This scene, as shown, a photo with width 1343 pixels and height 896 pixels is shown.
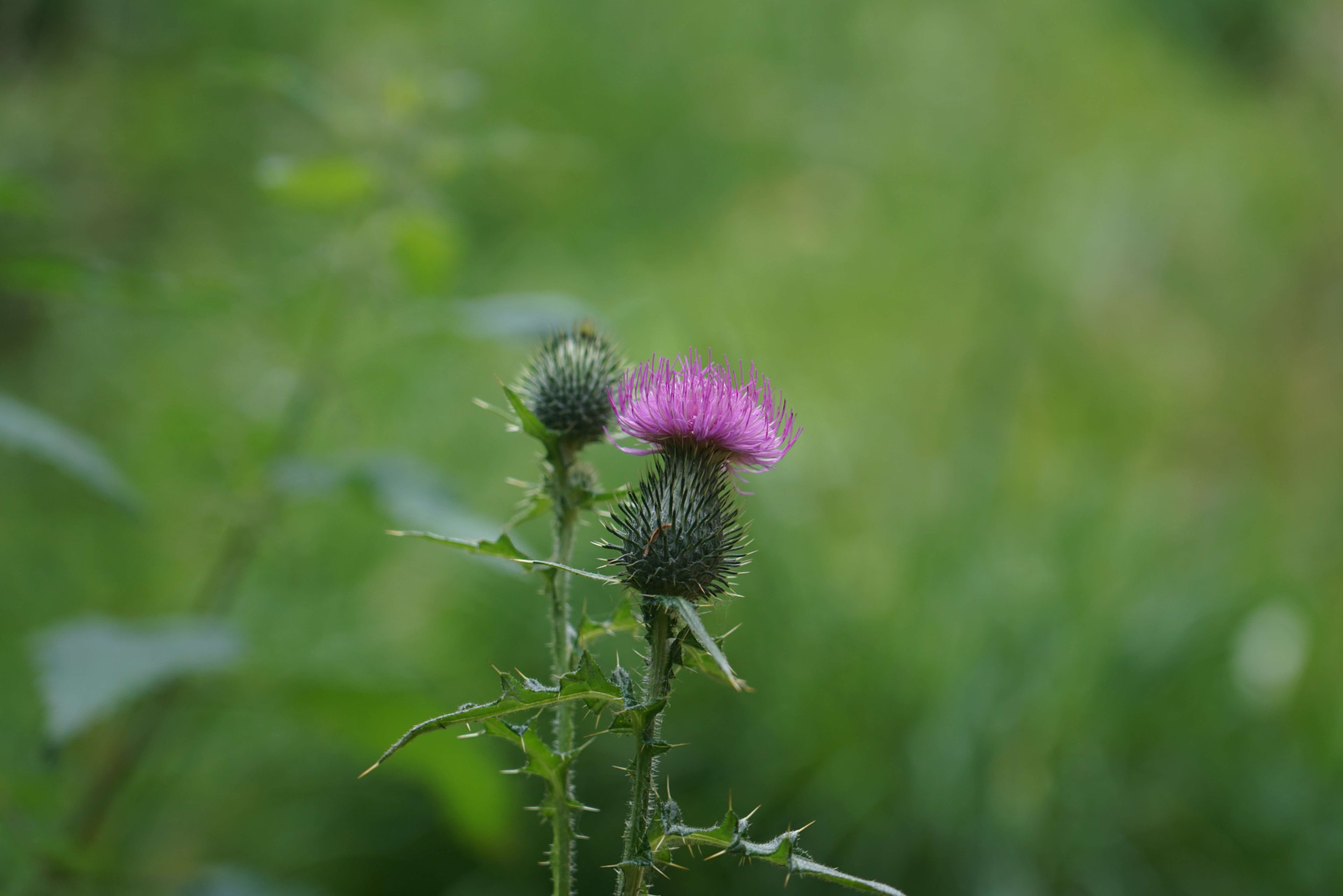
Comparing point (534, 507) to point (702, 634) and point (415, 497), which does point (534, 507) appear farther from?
point (415, 497)

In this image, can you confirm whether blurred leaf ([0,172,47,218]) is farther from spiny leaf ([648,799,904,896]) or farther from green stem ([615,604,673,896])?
spiny leaf ([648,799,904,896])

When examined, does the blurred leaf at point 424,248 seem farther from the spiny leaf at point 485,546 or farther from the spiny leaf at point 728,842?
the spiny leaf at point 728,842

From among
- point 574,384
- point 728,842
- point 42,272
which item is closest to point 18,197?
point 42,272

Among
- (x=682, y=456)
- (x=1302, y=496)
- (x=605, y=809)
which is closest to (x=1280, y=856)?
(x=605, y=809)

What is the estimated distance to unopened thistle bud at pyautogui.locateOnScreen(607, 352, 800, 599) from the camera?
1072mm

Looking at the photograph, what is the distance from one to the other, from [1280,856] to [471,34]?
7.26 meters

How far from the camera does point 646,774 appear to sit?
935mm

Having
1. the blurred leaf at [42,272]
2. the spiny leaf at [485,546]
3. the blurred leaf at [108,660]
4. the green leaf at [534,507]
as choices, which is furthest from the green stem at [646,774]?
the blurred leaf at [42,272]

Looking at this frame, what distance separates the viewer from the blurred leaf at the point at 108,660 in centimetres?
155

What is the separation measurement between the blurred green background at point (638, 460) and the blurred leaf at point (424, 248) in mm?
16

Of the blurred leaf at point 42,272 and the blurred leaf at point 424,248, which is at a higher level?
the blurred leaf at point 424,248

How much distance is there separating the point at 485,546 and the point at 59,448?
38.7 inches

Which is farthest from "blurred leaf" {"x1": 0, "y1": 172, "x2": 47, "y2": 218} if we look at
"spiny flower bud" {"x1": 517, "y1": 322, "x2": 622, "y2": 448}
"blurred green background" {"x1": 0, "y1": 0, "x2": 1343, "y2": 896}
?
"spiny flower bud" {"x1": 517, "y1": 322, "x2": 622, "y2": 448}

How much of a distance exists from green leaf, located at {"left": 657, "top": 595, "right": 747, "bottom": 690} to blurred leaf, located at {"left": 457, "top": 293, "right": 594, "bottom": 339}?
85cm
